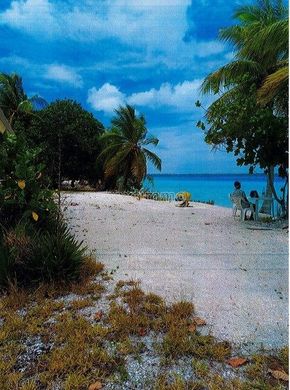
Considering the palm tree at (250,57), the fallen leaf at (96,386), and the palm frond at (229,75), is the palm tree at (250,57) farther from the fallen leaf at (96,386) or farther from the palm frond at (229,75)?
the fallen leaf at (96,386)

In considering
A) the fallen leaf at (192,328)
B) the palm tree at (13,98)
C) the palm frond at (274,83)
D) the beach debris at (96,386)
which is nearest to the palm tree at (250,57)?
the palm frond at (274,83)

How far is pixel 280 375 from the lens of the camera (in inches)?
97.5

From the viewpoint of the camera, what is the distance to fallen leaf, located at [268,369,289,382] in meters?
2.45

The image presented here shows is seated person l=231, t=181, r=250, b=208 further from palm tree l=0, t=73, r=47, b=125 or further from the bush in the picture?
palm tree l=0, t=73, r=47, b=125

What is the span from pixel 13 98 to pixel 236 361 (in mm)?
27248

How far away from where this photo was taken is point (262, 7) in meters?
12.7

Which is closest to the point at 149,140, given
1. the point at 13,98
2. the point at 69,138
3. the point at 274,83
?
the point at 69,138

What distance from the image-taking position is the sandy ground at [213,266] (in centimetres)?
340

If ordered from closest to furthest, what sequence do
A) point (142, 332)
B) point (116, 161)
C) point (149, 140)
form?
→ point (142, 332), point (116, 161), point (149, 140)

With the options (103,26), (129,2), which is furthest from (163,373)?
(103,26)

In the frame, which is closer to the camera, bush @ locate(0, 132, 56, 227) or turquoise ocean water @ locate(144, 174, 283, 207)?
bush @ locate(0, 132, 56, 227)

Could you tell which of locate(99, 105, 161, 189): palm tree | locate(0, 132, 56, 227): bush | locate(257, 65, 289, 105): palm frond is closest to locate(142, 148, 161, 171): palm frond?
locate(99, 105, 161, 189): palm tree

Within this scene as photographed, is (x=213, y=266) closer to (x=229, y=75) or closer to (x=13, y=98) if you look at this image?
(x=229, y=75)

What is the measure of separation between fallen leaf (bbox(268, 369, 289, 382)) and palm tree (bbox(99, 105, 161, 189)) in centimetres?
2074
